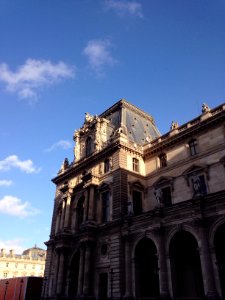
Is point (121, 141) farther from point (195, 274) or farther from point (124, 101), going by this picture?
point (195, 274)

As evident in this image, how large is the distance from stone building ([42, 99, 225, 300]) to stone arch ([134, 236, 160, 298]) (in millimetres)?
97

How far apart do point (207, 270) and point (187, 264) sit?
698 cm

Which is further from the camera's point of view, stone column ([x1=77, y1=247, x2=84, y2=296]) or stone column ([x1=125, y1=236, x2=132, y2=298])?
stone column ([x1=77, y1=247, x2=84, y2=296])

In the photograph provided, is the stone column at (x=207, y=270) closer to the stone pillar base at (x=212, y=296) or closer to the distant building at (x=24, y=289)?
the stone pillar base at (x=212, y=296)

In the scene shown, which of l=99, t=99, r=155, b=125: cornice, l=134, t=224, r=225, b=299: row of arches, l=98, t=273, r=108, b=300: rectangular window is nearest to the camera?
l=134, t=224, r=225, b=299: row of arches

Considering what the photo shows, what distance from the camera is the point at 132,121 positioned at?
48.9 meters

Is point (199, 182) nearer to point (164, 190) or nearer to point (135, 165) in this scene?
point (164, 190)

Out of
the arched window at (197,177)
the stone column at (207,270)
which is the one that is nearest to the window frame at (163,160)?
the arched window at (197,177)

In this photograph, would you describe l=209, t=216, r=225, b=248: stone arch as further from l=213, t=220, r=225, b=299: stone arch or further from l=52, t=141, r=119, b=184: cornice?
l=52, t=141, r=119, b=184: cornice

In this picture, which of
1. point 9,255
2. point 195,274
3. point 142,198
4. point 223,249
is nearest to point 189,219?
point 223,249

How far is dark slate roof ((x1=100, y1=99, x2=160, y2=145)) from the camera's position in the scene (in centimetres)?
4566

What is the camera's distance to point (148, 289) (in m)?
30.2

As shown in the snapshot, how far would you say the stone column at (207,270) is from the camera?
22.0m

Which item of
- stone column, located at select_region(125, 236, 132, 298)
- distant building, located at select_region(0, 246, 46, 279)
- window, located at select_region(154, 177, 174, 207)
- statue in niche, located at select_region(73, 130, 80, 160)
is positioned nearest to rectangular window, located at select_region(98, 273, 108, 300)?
stone column, located at select_region(125, 236, 132, 298)
